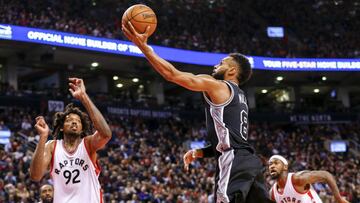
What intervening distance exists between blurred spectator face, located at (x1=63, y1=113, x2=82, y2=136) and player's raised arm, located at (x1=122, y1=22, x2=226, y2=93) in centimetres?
106

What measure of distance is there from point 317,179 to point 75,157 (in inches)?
147

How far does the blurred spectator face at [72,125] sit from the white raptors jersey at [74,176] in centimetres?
13

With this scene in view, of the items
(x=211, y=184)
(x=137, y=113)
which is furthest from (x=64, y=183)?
(x=137, y=113)

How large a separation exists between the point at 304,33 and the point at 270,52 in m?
4.52

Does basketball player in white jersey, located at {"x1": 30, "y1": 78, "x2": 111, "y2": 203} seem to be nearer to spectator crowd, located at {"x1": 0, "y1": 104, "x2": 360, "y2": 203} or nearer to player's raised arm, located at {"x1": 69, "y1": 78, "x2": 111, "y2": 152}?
player's raised arm, located at {"x1": 69, "y1": 78, "x2": 111, "y2": 152}

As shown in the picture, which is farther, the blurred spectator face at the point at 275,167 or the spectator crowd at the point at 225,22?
the spectator crowd at the point at 225,22

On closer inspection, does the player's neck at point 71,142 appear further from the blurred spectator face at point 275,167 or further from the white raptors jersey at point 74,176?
the blurred spectator face at point 275,167

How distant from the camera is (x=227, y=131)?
200 inches

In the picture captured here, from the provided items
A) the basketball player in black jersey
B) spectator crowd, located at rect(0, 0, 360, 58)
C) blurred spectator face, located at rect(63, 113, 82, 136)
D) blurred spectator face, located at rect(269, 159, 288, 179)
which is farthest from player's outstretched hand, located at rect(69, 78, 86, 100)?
spectator crowd, located at rect(0, 0, 360, 58)

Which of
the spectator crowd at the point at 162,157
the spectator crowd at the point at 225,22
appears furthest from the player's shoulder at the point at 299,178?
the spectator crowd at the point at 225,22

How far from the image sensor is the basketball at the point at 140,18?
513 cm

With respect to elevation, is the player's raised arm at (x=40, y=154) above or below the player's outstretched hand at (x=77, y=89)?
below

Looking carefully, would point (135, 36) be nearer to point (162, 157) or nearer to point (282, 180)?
point (282, 180)

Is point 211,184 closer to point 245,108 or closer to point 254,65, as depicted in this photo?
point 254,65
